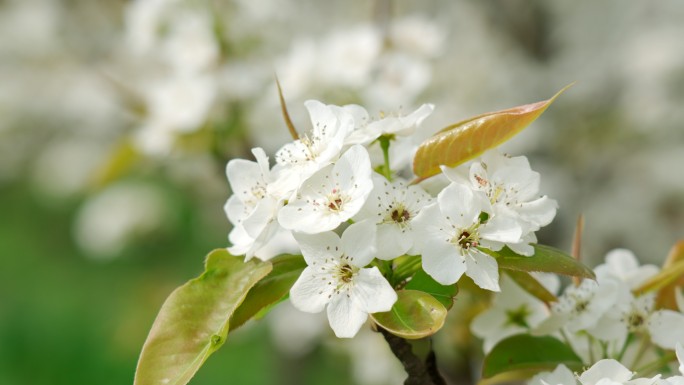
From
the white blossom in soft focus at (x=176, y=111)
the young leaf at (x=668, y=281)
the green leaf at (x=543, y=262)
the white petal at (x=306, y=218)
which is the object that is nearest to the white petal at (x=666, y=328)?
the young leaf at (x=668, y=281)

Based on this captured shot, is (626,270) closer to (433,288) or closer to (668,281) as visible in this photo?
(668,281)

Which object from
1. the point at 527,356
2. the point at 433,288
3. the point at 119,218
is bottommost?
the point at 119,218

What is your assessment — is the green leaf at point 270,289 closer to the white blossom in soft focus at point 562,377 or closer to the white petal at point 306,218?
the white petal at point 306,218

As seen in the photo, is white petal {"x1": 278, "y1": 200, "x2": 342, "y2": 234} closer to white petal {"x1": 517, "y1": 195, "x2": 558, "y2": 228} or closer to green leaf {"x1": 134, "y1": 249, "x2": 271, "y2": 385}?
green leaf {"x1": 134, "y1": 249, "x2": 271, "y2": 385}

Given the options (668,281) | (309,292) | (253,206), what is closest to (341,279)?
(309,292)

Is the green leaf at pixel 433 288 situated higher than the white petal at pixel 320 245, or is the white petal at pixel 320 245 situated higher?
the white petal at pixel 320 245

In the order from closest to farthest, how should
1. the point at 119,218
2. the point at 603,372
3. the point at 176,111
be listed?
the point at 603,372
the point at 176,111
the point at 119,218
